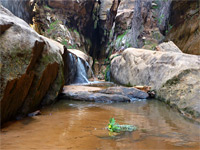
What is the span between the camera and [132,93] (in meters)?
5.41

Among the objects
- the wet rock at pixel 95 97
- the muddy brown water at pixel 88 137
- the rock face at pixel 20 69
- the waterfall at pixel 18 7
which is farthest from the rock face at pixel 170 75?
the waterfall at pixel 18 7

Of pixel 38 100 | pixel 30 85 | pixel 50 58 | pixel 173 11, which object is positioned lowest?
pixel 38 100

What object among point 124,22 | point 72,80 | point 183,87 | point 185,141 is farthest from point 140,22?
point 185,141

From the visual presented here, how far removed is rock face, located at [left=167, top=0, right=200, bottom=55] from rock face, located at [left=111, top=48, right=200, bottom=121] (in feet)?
9.31

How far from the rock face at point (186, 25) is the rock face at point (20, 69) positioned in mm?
7290

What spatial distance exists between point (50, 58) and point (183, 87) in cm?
339

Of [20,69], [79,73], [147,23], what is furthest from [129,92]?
[147,23]

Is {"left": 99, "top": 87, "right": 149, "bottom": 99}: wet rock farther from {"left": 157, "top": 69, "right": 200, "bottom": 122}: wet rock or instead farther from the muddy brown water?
the muddy brown water

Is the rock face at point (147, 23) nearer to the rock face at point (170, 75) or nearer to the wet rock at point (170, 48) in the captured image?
the wet rock at point (170, 48)

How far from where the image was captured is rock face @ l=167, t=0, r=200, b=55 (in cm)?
780

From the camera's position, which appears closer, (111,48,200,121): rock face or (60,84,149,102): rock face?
(111,48,200,121): rock face

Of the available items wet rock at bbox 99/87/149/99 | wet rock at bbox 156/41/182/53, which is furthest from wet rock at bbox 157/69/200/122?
wet rock at bbox 156/41/182/53

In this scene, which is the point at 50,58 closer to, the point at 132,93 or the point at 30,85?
the point at 30,85

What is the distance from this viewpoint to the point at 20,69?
2717mm
